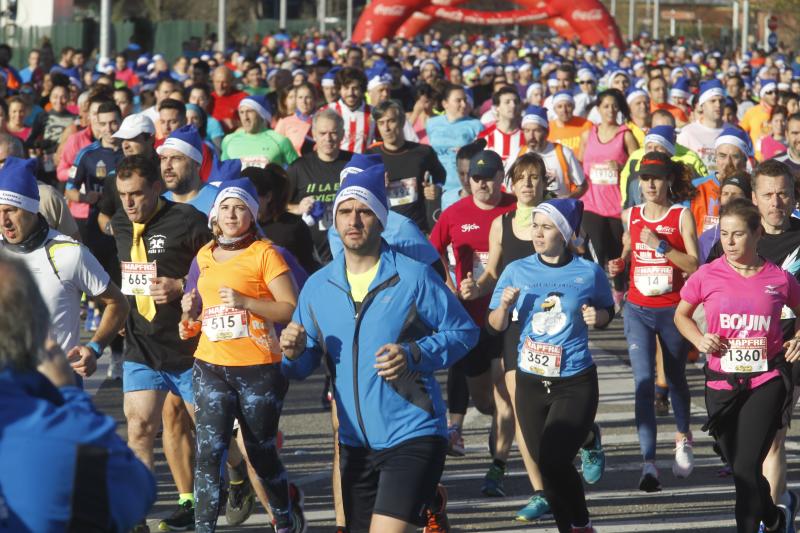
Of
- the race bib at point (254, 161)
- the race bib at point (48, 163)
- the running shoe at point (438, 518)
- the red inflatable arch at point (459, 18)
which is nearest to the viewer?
the running shoe at point (438, 518)

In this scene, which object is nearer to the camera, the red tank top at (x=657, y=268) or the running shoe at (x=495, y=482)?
the running shoe at (x=495, y=482)

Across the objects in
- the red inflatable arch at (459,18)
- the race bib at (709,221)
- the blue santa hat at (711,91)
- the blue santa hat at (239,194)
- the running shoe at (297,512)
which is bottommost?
the running shoe at (297,512)

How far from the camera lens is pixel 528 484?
8555 mm

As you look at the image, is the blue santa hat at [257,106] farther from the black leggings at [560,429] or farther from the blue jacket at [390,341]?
→ the blue jacket at [390,341]

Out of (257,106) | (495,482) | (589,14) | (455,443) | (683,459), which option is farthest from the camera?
(589,14)

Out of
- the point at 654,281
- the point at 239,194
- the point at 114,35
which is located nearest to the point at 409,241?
A: the point at 239,194

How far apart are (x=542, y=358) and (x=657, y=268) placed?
6.10 ft

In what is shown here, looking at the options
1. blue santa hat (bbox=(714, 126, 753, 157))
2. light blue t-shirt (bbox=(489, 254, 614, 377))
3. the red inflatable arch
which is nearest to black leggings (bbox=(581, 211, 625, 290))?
blue santa hat (bbox=(714, 126, 753, 157))

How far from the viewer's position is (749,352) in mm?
6875

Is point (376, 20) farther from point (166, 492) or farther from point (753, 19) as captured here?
point (753, 19)

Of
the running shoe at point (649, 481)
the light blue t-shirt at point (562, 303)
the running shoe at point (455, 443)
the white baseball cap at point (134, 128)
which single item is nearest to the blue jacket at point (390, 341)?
the light blue t-shirt at point (562, 303)

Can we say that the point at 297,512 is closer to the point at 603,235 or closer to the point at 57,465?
the point at 57,465

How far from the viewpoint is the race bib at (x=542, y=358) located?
284 inches

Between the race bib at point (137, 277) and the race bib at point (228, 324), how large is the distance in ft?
2.76
